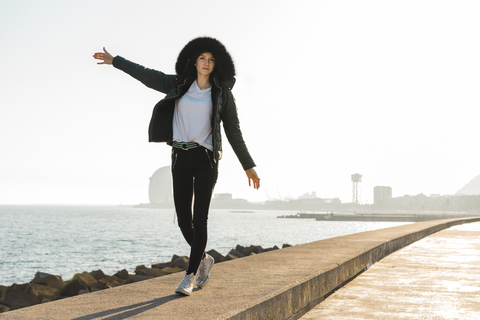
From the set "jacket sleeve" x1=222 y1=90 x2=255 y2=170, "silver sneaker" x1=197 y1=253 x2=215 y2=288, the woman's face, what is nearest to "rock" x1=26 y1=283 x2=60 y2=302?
"silver sneaker" x1=197 y1=253 x2=215 y2=288

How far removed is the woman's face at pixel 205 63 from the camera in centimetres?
347

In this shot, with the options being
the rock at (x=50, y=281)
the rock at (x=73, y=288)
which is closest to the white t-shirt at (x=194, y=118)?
the rock at (x=73, y=288)

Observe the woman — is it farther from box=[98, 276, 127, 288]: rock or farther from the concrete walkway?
box=[98, 276, 127, 288]: rock

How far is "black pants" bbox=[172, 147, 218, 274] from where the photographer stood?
331 centimetres

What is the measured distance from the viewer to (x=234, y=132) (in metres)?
3.53

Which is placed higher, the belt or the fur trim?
the fur trim

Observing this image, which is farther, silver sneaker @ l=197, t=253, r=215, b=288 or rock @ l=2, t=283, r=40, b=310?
rock @ l=2, t=283, r=40, b=310

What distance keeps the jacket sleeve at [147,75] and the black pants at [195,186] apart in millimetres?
496

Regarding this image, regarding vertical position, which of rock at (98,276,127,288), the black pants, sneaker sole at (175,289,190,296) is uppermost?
the black pants

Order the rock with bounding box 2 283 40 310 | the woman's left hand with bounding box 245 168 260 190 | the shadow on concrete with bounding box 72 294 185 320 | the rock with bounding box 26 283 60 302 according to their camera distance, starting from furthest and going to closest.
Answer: the rock with bounding box 26 283 60 302, the rock with bounding box 2 283 40 310, the woman's left hand with bounding box 245 168 260 190, the shadow on concrete with bounding box 72 294 185 320

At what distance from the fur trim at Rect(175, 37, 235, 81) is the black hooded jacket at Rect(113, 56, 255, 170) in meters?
0.06

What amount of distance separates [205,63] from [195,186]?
2.81 ft

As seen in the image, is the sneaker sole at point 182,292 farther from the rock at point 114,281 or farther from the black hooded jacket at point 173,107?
the rock at point 114,281

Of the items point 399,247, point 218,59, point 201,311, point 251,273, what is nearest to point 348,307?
point 251,273
